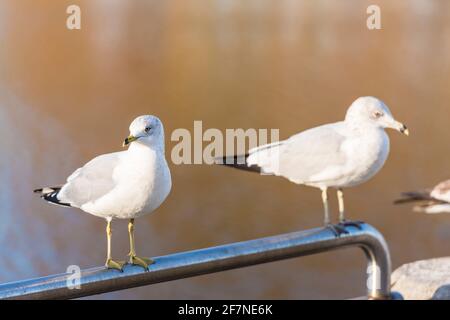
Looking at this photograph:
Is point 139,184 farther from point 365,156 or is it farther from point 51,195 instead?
point 365,156

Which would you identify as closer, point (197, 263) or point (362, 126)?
point (197, 263)

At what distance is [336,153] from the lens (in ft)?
4.43

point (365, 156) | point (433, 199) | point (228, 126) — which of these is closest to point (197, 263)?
point (365, 156)

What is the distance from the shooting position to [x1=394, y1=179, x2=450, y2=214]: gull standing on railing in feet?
7.36

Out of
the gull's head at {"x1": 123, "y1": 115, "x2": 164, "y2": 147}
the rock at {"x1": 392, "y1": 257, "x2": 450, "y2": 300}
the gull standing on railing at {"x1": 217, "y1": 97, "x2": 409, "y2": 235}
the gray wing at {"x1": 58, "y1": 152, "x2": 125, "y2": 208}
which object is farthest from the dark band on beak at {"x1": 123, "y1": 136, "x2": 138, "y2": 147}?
the rock at {"x1": 392, "y1": 257, "x2": 450, "y2": 300}

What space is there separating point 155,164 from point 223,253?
0.57ft

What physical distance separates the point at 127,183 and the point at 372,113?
467 millimetres

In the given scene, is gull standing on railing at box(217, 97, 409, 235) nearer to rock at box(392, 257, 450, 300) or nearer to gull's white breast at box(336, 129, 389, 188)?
gull's white breast at box(336, 129, 389, 188)

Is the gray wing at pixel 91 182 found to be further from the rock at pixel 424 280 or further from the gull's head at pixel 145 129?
the rock at pixel 424 280

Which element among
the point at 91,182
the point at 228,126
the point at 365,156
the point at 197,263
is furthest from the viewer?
the point at 228,126

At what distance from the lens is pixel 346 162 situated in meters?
1.33

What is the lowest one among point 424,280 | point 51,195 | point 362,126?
point 424,280

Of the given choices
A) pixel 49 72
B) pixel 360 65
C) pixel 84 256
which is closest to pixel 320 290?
pixel 84 256

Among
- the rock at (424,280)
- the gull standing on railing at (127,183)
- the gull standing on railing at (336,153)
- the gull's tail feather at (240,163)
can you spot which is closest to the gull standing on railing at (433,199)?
the rock at (424,280)
